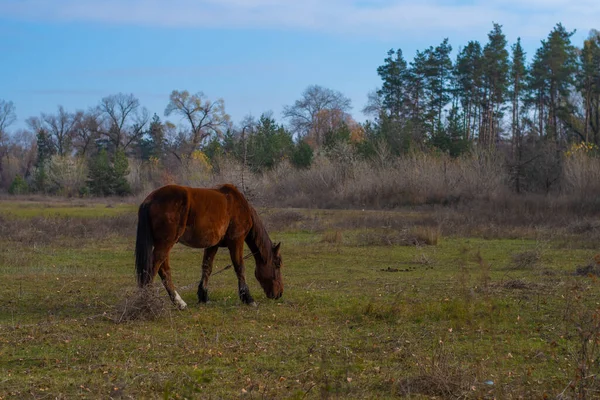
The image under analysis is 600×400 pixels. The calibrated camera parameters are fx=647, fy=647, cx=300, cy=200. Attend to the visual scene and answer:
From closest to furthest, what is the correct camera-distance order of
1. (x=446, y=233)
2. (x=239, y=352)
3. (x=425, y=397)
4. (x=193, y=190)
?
(x=425, y=397) → (x=239, y=352) → (x=193, y=190) → (x=446, y=233)

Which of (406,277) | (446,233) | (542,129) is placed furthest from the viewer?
(542,129)

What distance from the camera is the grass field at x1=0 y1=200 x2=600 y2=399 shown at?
19.8ft

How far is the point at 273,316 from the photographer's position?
31.4 ft

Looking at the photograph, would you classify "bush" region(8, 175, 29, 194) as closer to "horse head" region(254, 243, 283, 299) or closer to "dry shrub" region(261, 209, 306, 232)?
"dry shrub" region(261, 209, 306, 232)

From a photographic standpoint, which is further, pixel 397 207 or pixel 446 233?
pixel 397 207

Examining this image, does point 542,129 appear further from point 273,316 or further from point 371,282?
point 273,316

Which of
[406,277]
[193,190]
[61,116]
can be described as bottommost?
[406,277]

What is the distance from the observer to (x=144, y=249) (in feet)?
32.0

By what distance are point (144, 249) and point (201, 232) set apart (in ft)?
3.27

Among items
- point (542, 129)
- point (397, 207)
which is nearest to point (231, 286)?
point (397, 207)

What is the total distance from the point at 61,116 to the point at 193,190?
91.2 meters

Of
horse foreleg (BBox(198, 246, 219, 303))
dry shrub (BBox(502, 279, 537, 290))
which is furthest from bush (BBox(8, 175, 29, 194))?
dry shrub (BBox(502, 279, 537, 290))

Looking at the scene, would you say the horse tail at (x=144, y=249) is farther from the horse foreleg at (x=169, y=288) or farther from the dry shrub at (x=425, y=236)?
the dry shrub at (x=425, y=236)

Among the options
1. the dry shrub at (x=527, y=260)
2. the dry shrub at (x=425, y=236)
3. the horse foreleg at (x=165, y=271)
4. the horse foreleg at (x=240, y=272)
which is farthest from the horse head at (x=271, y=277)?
the dry shrub at (x=425, y=236)
